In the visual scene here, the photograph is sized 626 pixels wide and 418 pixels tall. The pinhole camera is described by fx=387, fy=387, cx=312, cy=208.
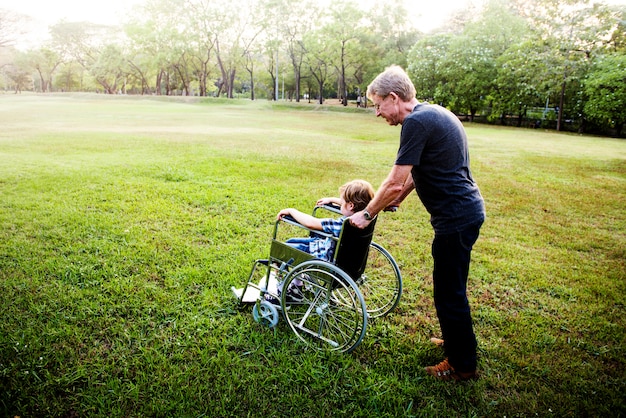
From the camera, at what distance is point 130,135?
13359 mm

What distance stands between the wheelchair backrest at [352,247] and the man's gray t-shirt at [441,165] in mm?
492

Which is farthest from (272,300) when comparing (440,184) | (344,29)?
(344,29)

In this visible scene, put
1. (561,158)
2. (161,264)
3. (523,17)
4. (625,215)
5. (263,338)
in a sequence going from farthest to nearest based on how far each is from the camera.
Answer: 1. (523,17)
2. (561,158)
3. (625,215)
4. (161,264)
5. (263,338)

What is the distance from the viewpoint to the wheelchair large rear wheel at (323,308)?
2.62 meters

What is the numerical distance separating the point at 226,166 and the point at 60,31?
186ft

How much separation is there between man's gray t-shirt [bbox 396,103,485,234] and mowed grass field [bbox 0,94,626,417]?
3.78 ft

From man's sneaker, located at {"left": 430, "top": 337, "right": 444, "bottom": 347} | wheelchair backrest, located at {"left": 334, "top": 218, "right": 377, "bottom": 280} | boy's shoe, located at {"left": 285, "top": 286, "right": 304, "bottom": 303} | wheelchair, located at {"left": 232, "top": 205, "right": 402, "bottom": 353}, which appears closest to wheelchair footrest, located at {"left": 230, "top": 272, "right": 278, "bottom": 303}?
wheelchair, located at {"left": 232, "top": 205, "right": 402, "bottom": 353}

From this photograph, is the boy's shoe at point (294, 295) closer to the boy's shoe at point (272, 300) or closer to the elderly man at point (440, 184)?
the boy's shoe at point (272, 300)

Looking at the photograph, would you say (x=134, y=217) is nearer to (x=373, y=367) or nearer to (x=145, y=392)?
(x=145, y=392)

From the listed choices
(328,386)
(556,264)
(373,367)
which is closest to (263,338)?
(328,386)

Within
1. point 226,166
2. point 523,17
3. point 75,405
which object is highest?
point 523,17


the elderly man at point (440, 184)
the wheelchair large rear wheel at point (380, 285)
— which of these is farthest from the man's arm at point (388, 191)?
the wheelchair large rear wheel at point (380, 285)

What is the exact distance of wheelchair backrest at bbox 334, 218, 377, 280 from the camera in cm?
265

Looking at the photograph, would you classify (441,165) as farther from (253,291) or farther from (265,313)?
(253,291)
